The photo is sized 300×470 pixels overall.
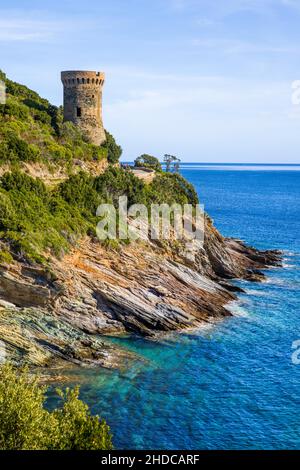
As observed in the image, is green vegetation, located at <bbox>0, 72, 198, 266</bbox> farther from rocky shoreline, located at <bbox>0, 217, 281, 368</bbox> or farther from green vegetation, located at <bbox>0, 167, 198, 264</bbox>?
rocky shoreline, located at <bbox>0, 217, 281, 368</bbox>

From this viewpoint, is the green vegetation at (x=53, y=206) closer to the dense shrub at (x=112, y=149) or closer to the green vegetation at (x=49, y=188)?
the green vegetation at (x=49, y=188)

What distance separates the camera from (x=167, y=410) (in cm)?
3356

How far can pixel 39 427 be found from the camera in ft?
77.2

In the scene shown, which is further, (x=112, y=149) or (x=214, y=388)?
(x=112, y=149)

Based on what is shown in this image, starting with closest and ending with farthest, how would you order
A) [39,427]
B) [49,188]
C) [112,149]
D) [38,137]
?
[39,427] < [49,188] < [38,137] < [112,149]

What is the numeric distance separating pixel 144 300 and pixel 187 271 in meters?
10.3

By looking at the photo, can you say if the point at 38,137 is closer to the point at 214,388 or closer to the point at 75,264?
the point at 75,264

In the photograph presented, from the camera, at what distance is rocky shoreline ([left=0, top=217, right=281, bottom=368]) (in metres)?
39.2

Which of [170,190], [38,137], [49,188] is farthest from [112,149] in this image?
[49,188]

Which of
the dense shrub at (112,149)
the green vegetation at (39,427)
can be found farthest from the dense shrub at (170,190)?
the green vegetation at (39,427)

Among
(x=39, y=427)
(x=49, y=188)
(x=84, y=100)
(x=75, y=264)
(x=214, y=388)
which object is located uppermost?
(x=84, y=100)

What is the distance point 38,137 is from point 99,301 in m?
21.1
